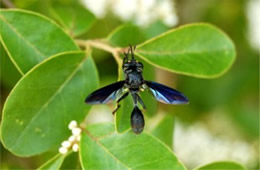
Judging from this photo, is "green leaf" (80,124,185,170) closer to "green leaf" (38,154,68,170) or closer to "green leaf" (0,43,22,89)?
"green leaf" (38,154,68,170)

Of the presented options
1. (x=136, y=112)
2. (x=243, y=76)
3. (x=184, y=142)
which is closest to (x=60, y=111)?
(x=136, y=112)

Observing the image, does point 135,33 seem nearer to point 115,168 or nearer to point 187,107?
point 115,168

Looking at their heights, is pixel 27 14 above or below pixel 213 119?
below

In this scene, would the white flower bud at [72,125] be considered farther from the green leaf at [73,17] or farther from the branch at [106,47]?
the green leaf at [73,17]

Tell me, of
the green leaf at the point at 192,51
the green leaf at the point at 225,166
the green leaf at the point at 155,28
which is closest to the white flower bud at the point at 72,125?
the green leaf at the point at 192,51

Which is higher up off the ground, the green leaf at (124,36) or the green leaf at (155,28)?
the green leaf at (155,28)

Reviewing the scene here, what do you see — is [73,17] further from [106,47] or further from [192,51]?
[192,51]
